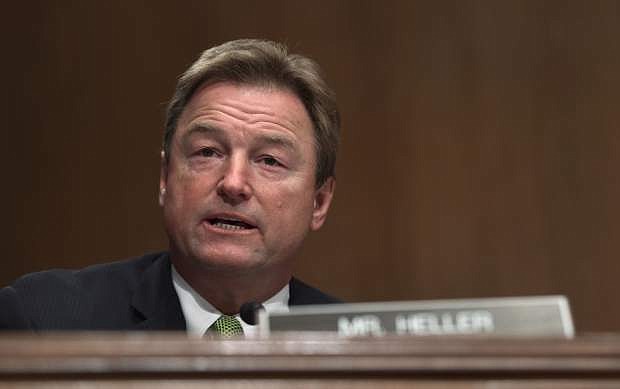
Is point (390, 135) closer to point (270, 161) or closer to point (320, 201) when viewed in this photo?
point (320, 201)

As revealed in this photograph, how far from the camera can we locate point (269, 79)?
6.49 feet

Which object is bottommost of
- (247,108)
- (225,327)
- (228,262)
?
(225,327)

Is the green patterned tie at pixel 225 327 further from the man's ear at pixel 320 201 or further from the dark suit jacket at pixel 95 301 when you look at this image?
the man's ear at pixel 320 201

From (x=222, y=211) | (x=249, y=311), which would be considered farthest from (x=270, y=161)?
(x=249, y=311)

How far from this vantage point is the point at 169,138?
6.48 feet

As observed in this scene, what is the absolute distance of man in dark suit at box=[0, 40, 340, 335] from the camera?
1.77 metres

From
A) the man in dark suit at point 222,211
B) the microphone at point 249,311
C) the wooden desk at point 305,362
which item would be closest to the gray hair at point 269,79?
the man in dark suit at point 222,211

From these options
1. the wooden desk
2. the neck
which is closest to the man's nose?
the neck

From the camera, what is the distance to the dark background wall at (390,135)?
288 cm

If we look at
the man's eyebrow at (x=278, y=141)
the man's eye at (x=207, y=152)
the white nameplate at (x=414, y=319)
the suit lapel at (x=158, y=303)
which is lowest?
the suit lapel at (x=158, y=303)

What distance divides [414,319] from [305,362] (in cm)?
21

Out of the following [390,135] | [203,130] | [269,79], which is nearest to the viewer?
[203,130]

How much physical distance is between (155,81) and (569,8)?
3.94 feet

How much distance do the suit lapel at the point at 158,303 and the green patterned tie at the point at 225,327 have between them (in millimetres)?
53
